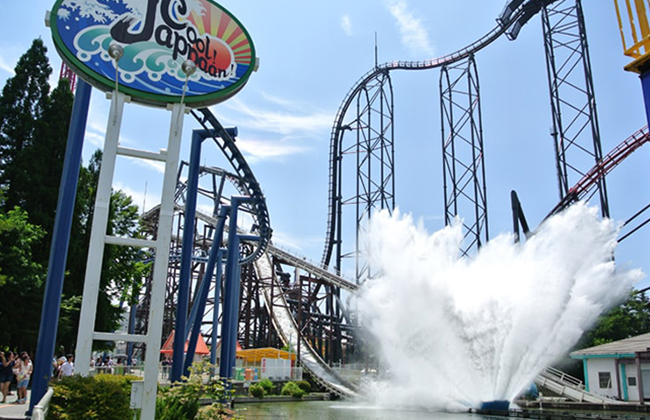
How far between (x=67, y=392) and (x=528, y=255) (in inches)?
572

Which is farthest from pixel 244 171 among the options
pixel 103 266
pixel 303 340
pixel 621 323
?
pixel 621 323

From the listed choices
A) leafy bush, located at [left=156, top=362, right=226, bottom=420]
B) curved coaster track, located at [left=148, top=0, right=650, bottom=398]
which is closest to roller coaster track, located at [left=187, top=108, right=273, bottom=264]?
curved coaster track, located at [left=148, top=0, right=650, bottom=398]

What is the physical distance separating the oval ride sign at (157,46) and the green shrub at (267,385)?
16193 millimetres

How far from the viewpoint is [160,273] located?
6.89m

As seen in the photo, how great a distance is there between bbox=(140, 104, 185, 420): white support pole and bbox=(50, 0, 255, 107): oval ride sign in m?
0.50

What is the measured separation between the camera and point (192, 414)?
797cm

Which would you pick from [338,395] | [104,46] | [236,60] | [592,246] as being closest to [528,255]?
[592,246]

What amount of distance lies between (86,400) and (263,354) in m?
19.6

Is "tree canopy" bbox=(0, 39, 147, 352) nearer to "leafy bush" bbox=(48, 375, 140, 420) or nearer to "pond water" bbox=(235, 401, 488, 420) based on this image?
"pond water" bbox=(235, 401, 488, 420)

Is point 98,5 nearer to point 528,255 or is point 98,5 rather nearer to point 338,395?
point 528,255

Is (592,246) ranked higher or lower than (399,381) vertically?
higher

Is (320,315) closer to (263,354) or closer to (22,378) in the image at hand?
(263,354)

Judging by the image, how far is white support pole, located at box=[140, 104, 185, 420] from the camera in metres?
6.52

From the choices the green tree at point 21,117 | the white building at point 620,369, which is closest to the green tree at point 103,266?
the green tree at point 21,117
